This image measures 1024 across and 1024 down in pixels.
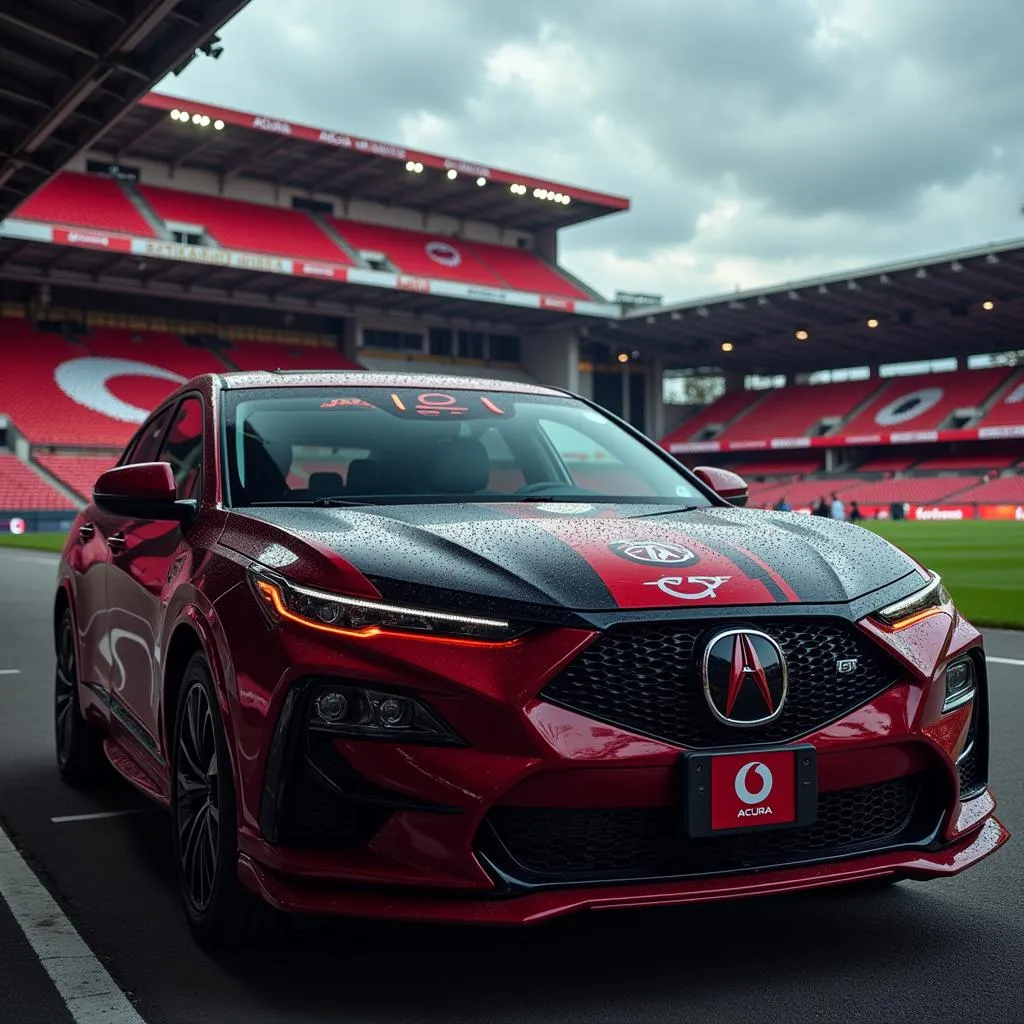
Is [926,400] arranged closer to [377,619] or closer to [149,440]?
[149,440]

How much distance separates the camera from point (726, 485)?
4.52 m

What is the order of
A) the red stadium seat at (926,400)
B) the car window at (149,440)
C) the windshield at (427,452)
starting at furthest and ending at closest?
the red stadium seat at (926,400) < the car window at (149,440) < the windshield at (427,452)

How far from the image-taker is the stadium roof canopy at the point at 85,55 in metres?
12.1

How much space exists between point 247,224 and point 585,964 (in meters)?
47.6

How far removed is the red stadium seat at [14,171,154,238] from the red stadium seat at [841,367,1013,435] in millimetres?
31497

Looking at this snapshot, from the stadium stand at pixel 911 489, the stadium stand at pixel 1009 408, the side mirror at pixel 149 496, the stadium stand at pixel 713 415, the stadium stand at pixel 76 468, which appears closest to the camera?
the side mirror at pixel 149 496

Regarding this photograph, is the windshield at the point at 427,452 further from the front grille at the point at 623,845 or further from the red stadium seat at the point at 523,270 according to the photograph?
the red stadium seat at the point at 523,270

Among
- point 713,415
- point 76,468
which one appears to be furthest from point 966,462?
point 76,468

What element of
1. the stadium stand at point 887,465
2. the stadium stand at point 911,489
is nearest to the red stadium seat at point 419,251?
the stadium stand at point 911,489

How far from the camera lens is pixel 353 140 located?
4694cm

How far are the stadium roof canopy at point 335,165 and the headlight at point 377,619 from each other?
40.6 m

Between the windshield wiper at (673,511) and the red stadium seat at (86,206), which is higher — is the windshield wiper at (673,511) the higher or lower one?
the lower one

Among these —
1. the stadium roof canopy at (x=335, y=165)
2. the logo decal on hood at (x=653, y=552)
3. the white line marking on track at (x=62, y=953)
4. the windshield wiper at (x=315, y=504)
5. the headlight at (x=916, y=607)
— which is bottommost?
the white line marking on track at (x=62, y=953)

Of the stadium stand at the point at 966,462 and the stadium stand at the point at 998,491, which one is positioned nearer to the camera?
the stadium stand at the point at 998,491
